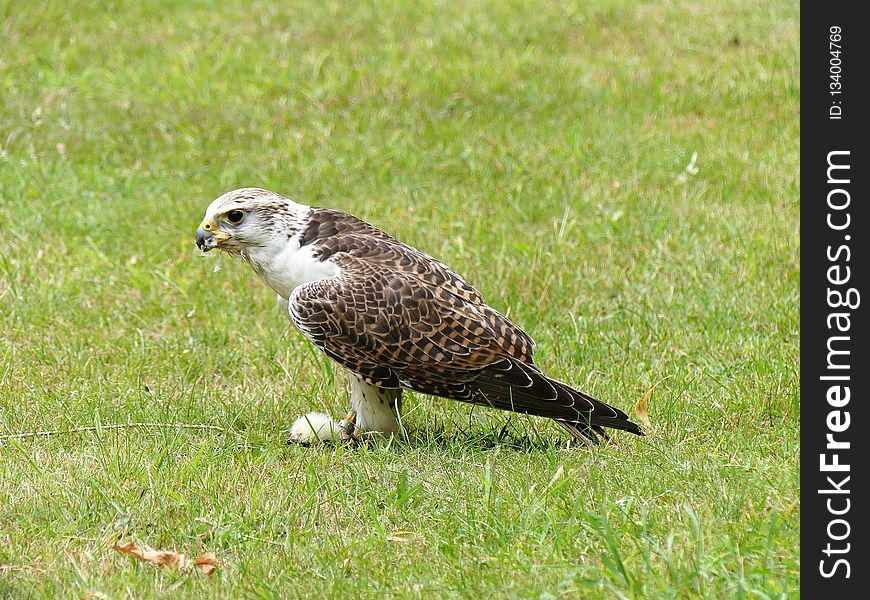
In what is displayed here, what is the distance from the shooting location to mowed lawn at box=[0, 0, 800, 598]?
4.12 metres

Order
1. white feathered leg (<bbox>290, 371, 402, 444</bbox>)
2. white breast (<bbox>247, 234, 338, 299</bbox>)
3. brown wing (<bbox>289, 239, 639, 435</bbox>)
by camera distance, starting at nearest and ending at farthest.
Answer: brown wing (<bbox>289, 239, 639, 435</bbox>) → white breast (<bbox>247, 234, 338, 299</bbox>) → white feathered leg (<bbox>290, 371, 402, 444</bbox>)

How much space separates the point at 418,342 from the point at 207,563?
57.5 inches

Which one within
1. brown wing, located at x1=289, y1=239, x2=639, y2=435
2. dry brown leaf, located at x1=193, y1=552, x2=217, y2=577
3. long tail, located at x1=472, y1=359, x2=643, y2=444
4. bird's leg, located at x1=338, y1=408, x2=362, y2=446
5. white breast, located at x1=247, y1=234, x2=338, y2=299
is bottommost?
dry brown leaf, located at x1=193, y1=552, x2=217, y2=577

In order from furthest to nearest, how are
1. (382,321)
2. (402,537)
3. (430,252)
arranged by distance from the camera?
(430,252) < (382,321) < (402,537)

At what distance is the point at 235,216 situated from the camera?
17.5 feet

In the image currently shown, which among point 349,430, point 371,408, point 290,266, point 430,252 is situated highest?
point 290,266

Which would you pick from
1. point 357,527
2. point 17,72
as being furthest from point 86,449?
point 17,72

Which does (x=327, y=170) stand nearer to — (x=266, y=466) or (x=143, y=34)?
(x=143, y=34)

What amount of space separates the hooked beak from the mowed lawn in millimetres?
482

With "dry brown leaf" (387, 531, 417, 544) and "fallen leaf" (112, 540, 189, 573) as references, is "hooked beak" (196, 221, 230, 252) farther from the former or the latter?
"dry brown leaf" (387, 531, 417, 544)

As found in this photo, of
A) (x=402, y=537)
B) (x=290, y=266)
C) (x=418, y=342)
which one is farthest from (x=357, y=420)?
(x=402, y=537)

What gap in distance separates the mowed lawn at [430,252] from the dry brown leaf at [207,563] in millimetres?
35

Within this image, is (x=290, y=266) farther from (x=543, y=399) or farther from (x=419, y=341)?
(x=543, y=399)

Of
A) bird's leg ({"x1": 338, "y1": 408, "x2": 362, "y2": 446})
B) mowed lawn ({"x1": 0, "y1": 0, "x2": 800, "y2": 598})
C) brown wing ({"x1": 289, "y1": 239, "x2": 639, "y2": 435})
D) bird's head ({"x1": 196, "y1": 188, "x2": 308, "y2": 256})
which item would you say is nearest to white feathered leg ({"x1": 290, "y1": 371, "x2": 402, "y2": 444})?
bird's leg ({"x1": 338, "y1": 408, "x2": 362, "y2": 446})
